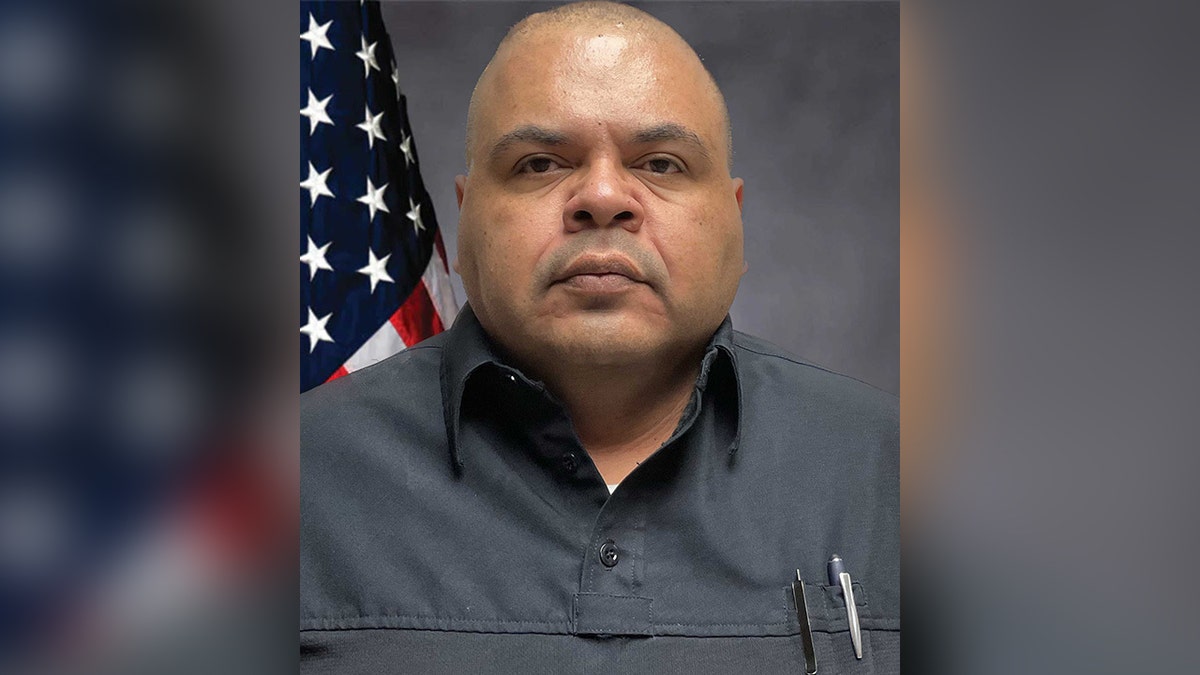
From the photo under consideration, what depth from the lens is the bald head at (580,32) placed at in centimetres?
92

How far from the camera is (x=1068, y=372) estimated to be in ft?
1.45

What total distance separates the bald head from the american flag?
0.37 metres

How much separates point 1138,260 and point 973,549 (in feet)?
0.60

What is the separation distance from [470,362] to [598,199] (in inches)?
9.4

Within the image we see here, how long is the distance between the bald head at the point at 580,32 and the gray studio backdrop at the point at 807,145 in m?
0.14

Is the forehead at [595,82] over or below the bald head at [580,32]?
below

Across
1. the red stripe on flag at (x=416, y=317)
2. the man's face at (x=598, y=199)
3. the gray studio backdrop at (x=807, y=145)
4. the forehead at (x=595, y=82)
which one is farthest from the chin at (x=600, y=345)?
the red stripe on flag at (x=416, y=317)

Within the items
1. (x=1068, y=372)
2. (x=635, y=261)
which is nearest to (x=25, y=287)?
(x=1068, y=372)

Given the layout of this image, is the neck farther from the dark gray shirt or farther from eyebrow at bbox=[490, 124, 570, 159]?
eyebrow at bbox=[490, 124, 570, 159]

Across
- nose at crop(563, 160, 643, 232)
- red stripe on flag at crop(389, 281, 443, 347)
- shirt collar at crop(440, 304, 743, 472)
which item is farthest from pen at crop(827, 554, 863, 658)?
red stripe on flag at crop(389, 281, 443, 347)

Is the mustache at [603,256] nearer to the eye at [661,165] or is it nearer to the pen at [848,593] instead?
the eye at [661,165]

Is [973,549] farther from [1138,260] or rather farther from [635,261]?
[635,261]

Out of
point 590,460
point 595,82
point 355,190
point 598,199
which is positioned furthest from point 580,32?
point 355,190

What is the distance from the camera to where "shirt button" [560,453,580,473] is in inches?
36.7
